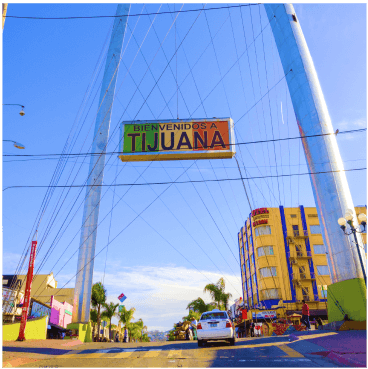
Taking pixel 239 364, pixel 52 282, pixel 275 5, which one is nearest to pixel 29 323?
pixel 239 364

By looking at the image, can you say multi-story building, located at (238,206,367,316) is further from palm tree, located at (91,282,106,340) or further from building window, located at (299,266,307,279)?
palm tree, located at (91,282,106,340)

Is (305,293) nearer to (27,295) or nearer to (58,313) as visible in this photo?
(58,313)

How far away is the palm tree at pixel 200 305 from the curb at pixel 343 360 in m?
46.3

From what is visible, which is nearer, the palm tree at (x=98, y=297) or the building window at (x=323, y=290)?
the building window at (x=323, y=290)

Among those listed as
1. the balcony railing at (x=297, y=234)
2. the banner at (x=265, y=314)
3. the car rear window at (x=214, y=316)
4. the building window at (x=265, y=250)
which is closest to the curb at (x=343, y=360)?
the car rear window at (x=214, y=316)

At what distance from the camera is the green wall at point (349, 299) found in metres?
14.3

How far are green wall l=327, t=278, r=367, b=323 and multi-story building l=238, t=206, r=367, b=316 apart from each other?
1356 inches

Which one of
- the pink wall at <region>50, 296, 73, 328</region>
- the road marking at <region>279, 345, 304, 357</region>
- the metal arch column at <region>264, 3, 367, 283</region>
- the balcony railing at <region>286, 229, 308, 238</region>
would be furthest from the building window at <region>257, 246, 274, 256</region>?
the road marking at <region>279, 345, 304, 357</region>

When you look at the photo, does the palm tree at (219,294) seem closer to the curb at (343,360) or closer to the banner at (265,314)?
the banner at (265,314)

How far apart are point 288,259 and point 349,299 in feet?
130

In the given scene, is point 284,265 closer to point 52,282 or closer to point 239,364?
point 52,282

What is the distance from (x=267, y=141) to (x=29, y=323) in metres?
16.1

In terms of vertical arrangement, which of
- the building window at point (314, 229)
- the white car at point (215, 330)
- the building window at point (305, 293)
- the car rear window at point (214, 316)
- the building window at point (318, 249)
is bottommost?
the white car at point (215, 330)

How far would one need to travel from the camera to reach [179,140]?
18.0 meters
